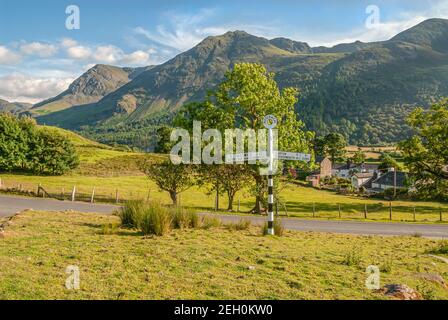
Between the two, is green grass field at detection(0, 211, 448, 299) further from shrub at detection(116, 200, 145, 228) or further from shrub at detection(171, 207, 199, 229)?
shrub at detection(171, 207, 199, 229)

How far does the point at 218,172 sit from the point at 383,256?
2428 centimetres

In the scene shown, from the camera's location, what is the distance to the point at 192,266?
9.78 metres

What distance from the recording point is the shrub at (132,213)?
15531 millimetres

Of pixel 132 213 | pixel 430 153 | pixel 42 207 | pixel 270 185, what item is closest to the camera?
pixel 270 185

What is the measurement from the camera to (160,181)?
3638cm

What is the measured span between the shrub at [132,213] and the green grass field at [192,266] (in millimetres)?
688

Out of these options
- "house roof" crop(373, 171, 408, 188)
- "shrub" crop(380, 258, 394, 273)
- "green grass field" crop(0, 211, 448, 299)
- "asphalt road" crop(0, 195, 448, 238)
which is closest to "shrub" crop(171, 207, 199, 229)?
"green grass field" crop(0, 211, 448, 299)

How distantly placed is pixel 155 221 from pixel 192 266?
507cm

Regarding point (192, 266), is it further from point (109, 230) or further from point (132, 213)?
point (132, 213)

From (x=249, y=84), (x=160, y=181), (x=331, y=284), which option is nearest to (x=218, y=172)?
(x=160, y=181)

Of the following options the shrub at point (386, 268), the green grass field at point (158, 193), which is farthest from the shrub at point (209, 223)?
the green grass field at point (158, 193)

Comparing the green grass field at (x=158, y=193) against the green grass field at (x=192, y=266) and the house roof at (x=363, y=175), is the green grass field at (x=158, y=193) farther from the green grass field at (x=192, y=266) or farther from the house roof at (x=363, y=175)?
the house roof at (x=363, y=175)

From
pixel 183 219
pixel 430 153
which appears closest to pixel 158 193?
→ pixel 430 153

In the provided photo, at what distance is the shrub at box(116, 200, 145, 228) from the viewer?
15531 millimetres
